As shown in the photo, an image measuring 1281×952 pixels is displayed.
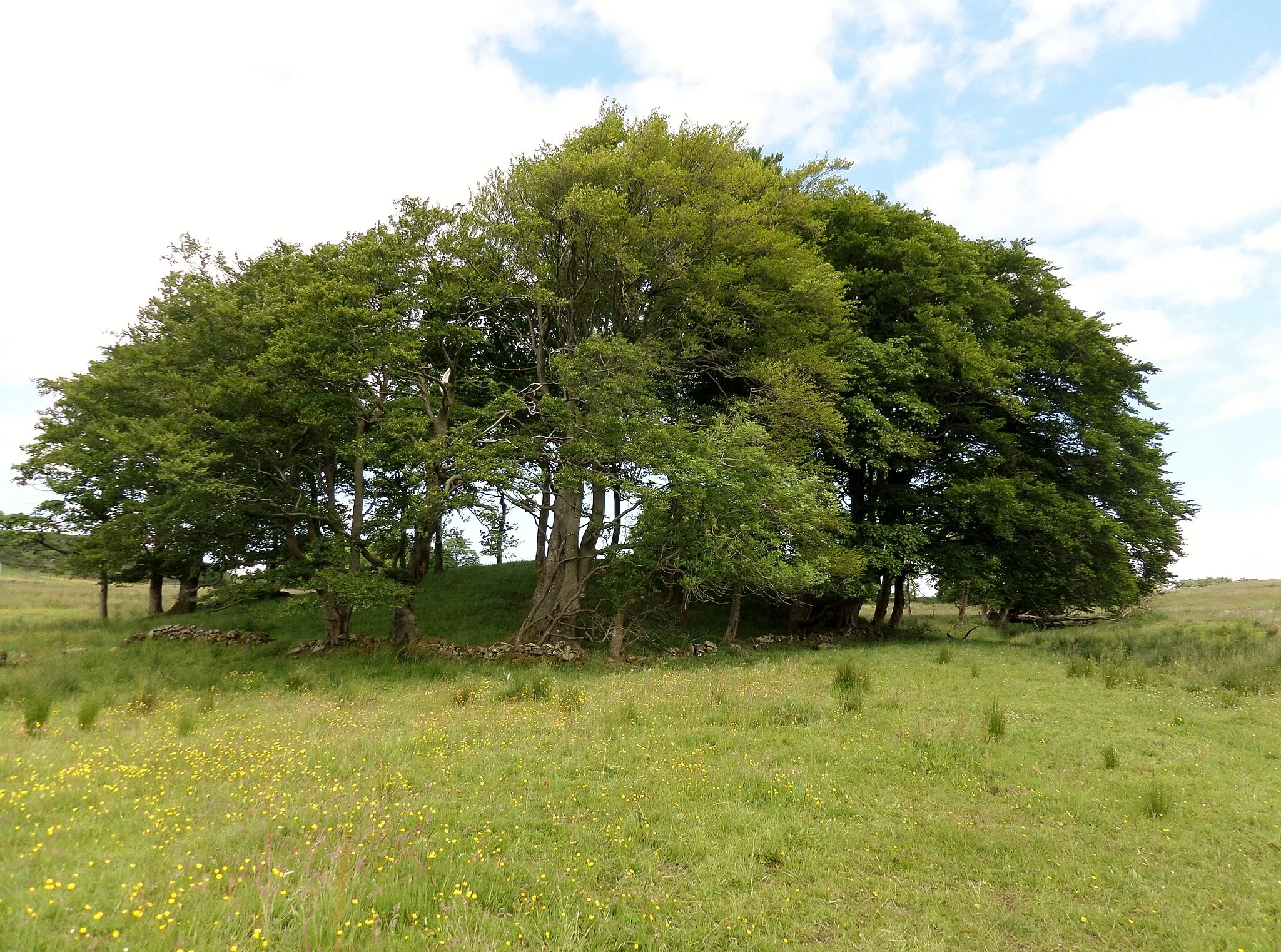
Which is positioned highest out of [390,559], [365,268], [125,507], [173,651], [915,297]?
[915,297]

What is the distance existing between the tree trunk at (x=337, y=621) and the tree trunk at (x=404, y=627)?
162cm

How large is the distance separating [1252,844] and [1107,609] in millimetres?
24917

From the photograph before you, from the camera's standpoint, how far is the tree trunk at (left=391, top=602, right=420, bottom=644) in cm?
1836

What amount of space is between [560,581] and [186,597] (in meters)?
18.1

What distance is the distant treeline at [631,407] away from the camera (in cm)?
1648

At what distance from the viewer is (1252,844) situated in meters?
5.81

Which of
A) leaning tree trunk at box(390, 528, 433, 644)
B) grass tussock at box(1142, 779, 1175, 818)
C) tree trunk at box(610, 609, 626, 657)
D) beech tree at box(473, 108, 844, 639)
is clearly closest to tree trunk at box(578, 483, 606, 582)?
beech tree at box(473, 108, 844, 639)

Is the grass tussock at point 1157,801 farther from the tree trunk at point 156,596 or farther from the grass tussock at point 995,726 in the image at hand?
the tree trunk at point 156,596

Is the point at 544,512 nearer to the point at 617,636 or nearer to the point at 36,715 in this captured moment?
the point at 617,636

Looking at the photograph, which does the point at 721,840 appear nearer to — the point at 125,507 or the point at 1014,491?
the point at 1014,491

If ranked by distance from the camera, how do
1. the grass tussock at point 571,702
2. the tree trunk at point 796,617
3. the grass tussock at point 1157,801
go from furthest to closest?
the tree trunk at point 796,617 → the grass tussock at point 571,702 → the grass tussock at point 1157,801

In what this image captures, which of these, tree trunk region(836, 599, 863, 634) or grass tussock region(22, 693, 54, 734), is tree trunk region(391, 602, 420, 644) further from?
tree trunk region(836, 599, 863, 634)

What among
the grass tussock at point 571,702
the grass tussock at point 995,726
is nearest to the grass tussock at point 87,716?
the grass tussock at point 571,702

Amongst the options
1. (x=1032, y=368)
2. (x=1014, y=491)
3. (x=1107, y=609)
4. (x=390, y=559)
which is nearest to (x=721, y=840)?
(x=390, y=559)
